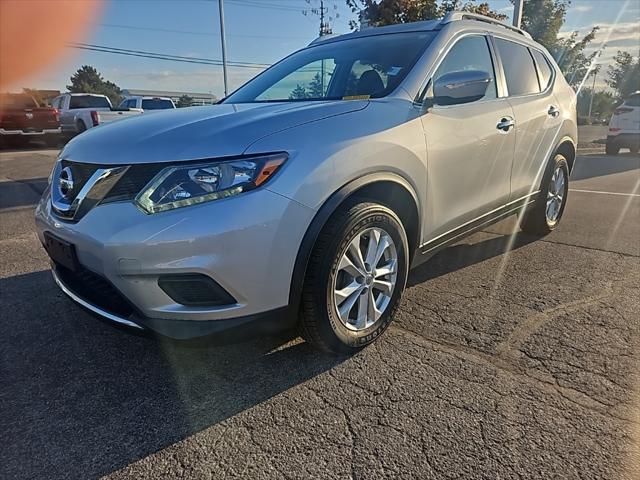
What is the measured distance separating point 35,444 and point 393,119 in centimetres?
228

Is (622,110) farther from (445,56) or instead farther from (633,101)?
(445,56)

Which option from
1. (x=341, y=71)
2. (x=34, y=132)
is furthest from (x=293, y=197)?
(x=34, y=132)

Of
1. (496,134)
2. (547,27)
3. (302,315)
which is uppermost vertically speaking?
(547,27)

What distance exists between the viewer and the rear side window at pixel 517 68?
376 centimetres

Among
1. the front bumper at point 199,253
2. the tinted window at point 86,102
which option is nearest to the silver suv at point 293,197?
the front bumper at point 199,253

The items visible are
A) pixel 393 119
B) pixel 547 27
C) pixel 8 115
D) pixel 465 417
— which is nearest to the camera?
pixel 465 417

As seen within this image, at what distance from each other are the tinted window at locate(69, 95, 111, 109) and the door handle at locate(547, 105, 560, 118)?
1796cm

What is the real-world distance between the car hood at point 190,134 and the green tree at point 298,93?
68 cm

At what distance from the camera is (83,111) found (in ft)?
53.9

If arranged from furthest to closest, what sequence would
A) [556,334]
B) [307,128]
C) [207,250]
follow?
[556,334] → [307,128] → [207,250]

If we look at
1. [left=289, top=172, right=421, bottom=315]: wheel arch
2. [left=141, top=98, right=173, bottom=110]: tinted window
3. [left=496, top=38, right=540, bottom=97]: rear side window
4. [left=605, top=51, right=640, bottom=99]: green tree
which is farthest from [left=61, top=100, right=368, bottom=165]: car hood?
[left=605, top=51, right=640, bottom=99]: green tree

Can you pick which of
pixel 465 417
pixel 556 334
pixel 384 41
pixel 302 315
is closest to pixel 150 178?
pixel 302 315

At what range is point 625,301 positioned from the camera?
126 inches

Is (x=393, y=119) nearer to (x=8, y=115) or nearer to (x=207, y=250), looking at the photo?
(x=207, y=250)
